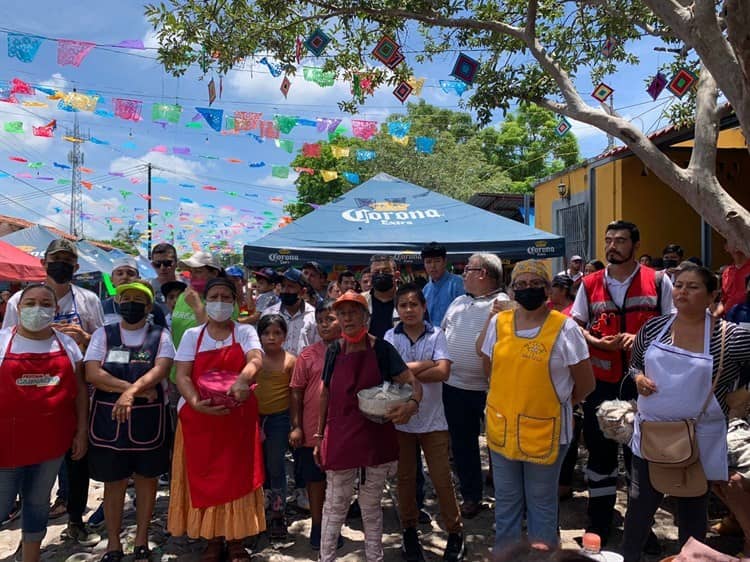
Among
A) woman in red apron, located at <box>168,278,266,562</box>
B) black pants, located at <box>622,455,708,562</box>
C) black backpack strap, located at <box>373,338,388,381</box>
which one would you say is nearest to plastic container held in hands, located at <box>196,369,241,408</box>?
woman in red apron, located at <box>168,278,266,562</box>

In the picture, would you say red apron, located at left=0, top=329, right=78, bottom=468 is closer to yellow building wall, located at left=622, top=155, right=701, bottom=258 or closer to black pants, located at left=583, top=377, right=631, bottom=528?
black pants, located at left=583, top=377, right=631, bottom=528

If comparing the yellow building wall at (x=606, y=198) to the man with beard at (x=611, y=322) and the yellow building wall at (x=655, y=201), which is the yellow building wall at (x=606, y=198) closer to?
the yellow building wall at (x=655, y=201)

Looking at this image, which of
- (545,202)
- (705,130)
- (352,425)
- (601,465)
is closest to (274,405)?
(352,425)

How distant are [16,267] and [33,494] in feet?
24.5

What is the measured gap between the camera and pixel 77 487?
394 cm

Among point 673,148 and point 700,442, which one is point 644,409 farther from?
point 673,148

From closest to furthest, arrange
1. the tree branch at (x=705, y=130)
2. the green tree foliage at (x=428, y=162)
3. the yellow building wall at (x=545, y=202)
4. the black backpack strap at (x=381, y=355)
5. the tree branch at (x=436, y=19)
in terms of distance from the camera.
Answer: the black backpack strap at (x=381, y=355) → the tree branch at (x=705, y=130) → the tree branch at (x=436, y=19) → the yellow building wall at (x=545, y=202) → the green tree foliage at (x=428, y=162)

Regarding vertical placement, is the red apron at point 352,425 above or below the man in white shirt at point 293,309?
below

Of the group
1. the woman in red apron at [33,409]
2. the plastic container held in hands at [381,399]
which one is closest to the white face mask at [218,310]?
Answer: the woman in red apron at [33,409]

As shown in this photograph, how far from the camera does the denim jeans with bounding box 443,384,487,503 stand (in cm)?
418

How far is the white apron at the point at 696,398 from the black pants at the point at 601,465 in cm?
83

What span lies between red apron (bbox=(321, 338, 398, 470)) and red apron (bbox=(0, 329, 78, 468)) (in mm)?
1626

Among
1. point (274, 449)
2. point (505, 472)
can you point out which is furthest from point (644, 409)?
point (274, 449)

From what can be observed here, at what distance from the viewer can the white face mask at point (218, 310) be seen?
3.48 metres
